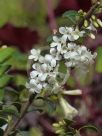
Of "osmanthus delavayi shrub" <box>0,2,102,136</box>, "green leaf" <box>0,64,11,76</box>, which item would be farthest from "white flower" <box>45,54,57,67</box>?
"green leaf" <box>0,64,11,76</box>

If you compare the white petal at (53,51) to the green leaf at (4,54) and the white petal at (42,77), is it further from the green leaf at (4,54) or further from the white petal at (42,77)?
the green leaf at (4,54)

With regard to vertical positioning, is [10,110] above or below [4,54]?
below

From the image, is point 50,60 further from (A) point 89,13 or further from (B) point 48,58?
(A) point 89,13

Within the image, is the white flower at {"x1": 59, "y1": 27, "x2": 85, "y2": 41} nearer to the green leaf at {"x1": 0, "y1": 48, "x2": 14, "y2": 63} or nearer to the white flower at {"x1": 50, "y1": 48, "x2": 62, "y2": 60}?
the white flower at {"x1": 50, "y1": 48, "x2": 62, "y2": 60}

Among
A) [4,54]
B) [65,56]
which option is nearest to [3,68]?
[4,54]

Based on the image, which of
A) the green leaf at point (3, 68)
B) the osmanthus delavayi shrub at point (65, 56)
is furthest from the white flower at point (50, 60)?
the green leaf at point (3, 68)

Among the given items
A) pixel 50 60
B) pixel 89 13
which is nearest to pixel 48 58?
pixel 50 60

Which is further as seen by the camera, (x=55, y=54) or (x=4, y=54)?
(x=4, y=54)

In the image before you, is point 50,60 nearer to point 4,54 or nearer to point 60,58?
point 60,58
